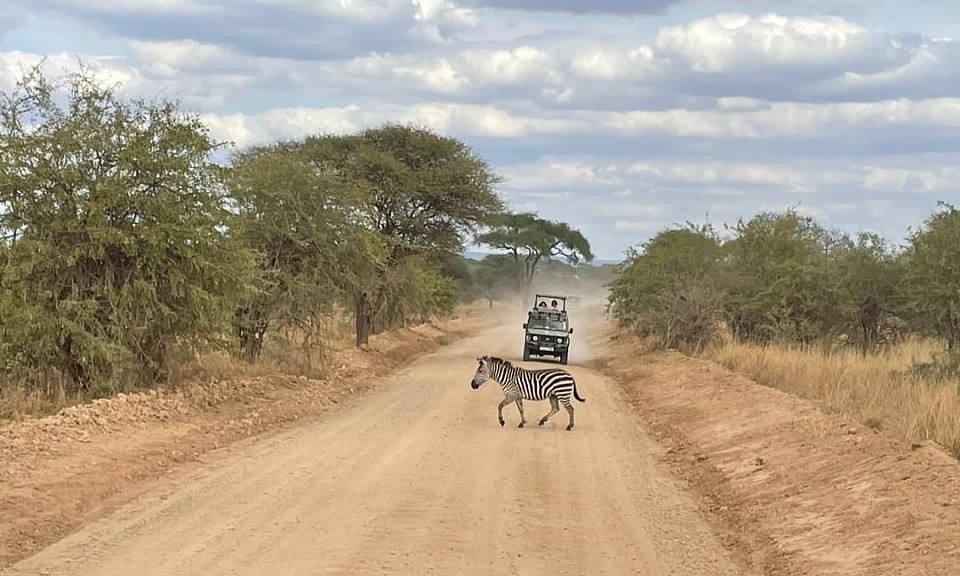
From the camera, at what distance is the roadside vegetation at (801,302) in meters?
26.6

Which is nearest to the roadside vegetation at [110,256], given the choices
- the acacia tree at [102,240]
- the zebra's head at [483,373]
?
the acacia tree at [102,240]

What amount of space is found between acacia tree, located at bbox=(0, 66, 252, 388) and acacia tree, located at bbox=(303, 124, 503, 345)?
1880 cm

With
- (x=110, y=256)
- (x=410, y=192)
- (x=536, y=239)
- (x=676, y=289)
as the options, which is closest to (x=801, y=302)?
(x=676, y=289)

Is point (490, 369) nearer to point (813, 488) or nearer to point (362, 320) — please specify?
point (813, 488)

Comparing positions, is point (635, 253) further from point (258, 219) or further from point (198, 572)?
point (198, 572)

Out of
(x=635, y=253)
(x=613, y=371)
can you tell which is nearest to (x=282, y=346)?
(x=613, y=371)

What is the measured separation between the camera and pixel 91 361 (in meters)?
19.2

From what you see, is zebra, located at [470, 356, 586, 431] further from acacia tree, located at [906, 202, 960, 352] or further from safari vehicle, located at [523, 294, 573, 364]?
safari vehicle, located at [523, 294, 573, 364]

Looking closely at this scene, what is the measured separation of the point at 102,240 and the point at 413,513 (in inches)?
383

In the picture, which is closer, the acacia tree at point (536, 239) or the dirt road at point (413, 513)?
the dirt road at point (413, 513)

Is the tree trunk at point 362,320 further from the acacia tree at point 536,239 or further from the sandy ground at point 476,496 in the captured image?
the acacia tree at point 536,239

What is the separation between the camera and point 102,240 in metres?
18.9

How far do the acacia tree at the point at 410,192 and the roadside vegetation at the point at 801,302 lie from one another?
7.61 meters

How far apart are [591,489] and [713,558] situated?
11.3ft
